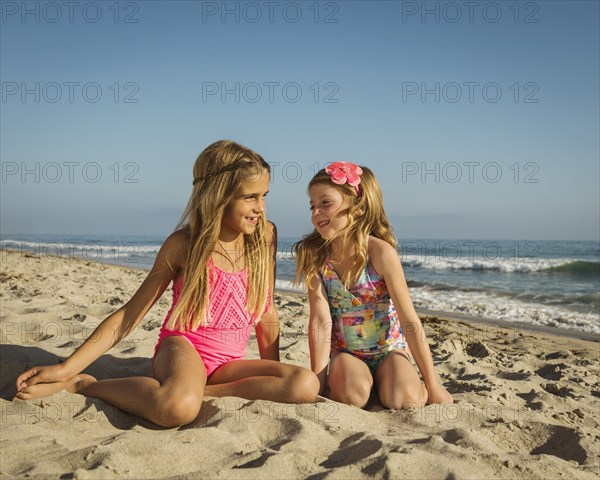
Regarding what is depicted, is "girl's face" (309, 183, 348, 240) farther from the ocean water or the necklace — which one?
the ocean water

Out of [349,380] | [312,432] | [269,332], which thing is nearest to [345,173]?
[269,332]

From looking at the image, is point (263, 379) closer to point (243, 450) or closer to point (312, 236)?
point (243, 450)

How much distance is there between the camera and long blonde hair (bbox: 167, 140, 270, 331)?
3182mm

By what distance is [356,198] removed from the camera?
344 centimetres

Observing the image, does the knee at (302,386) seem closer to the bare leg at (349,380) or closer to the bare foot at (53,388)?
the bare leg at (349,380)

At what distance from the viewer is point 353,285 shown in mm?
3424

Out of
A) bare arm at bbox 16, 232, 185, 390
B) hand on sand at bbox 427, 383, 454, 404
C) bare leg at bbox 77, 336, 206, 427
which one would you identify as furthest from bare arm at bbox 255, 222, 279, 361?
hand on sand at bbox 427, 383, 454, 404

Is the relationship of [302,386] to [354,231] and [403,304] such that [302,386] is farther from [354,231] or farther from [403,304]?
[354,231]

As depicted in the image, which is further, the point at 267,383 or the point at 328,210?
the point at 328,210

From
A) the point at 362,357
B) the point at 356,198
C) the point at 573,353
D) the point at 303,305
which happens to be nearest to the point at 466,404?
the point at 362,357

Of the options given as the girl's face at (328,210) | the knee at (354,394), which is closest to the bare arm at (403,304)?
the girl's face at (328,210)

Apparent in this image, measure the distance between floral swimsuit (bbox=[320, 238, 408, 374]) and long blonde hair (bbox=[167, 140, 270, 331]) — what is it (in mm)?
770

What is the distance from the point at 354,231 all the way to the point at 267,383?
1.08 m

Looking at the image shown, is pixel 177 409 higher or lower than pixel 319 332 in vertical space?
lower
